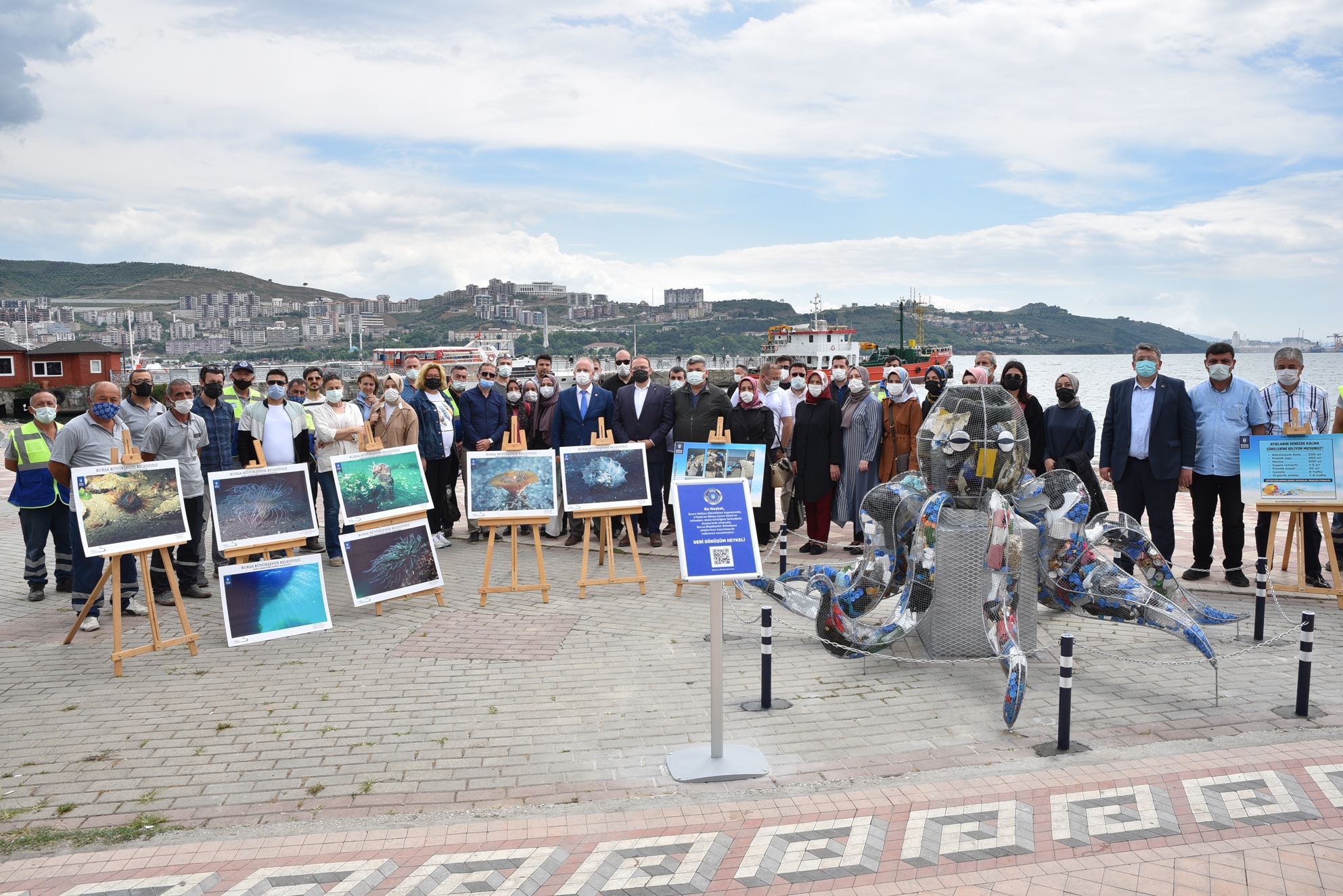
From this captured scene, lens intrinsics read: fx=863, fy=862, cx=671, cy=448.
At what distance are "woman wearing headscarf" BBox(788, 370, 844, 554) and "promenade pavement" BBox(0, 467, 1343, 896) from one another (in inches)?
129

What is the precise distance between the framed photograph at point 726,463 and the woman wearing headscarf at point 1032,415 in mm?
2914

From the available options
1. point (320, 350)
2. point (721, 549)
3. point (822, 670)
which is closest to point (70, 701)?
point (721, 549)

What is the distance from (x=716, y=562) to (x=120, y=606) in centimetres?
532

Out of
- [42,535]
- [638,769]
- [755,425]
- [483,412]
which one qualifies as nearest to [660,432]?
[755,425]

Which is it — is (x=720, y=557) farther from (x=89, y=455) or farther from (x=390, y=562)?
(x=89, y=455)

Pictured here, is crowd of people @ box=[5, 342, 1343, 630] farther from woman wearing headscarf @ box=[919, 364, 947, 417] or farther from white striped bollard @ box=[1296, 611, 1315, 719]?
white striped bollard @ box=[1296, 611, 1315, 719]

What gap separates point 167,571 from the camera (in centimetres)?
784

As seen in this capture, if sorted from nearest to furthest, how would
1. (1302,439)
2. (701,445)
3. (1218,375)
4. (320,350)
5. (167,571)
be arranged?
(167,571)
(1302,439)
(1218,375)
(701,445)
(320,350)

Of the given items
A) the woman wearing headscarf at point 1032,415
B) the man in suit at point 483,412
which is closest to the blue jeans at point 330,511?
the man in suit at point 483,412

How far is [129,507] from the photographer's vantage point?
7.71 m

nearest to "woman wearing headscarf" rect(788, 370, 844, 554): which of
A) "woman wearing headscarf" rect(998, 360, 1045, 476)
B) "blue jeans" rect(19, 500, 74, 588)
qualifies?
"woman wearing headscarf" rect(998, 360, 1045, 476)

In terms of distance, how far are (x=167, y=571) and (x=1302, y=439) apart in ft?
36.0

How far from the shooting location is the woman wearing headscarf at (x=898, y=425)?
10680mm

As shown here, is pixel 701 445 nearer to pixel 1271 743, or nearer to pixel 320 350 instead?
pixel 1271 743
